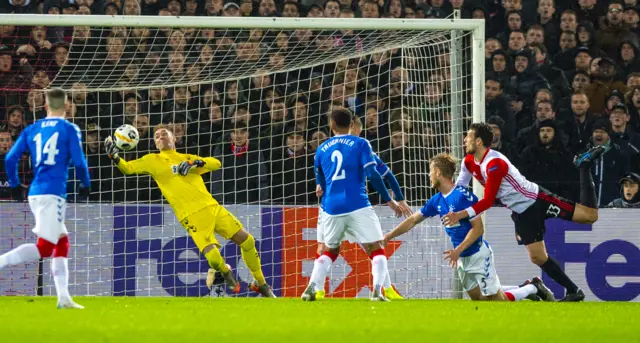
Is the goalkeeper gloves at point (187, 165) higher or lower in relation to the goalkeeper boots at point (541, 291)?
higher

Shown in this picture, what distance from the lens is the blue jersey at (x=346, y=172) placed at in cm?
1026

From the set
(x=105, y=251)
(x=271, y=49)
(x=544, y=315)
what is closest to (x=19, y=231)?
(x=105, y=251)

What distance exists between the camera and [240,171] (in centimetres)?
1331

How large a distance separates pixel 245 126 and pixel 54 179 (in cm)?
496

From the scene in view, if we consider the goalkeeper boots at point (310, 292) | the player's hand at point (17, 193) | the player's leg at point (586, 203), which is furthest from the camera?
the player's hand at point (17, 193)

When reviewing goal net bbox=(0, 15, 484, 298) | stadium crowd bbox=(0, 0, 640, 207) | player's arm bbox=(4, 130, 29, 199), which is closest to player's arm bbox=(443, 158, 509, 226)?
goal net bbox=(0, 15, 484, 298)

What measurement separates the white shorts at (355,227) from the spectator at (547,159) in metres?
3.90

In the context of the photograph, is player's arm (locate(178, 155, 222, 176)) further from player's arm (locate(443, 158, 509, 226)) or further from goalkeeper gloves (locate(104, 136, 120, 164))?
player's arm (locate(443, 158, 509, 226))

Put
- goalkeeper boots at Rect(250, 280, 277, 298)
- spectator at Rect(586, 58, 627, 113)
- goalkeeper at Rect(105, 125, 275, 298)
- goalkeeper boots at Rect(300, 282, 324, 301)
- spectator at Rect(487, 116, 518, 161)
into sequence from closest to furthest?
goalkeeper boots at Rect(300, 282, 324, 301)
goalkeeper at Rect(105, 125, 275, 298)
goalkeeper boots at Rect(250, 280, 277, 298)
spectator at Rect(487, 116, 518, 161)
spectator at Rect(586, 58, 627, 113)

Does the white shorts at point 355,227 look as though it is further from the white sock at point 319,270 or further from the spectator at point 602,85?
the spectator at point 602,85

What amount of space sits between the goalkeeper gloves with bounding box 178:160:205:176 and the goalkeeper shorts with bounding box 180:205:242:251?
1.67 ft

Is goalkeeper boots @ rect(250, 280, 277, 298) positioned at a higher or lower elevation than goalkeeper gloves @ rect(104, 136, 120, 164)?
lower

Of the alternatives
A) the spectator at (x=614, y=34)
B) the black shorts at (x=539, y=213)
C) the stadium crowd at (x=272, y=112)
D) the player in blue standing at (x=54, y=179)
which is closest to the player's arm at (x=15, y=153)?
the player in blue standing at (x=54, y=179)

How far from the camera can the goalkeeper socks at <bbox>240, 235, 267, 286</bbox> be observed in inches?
470
